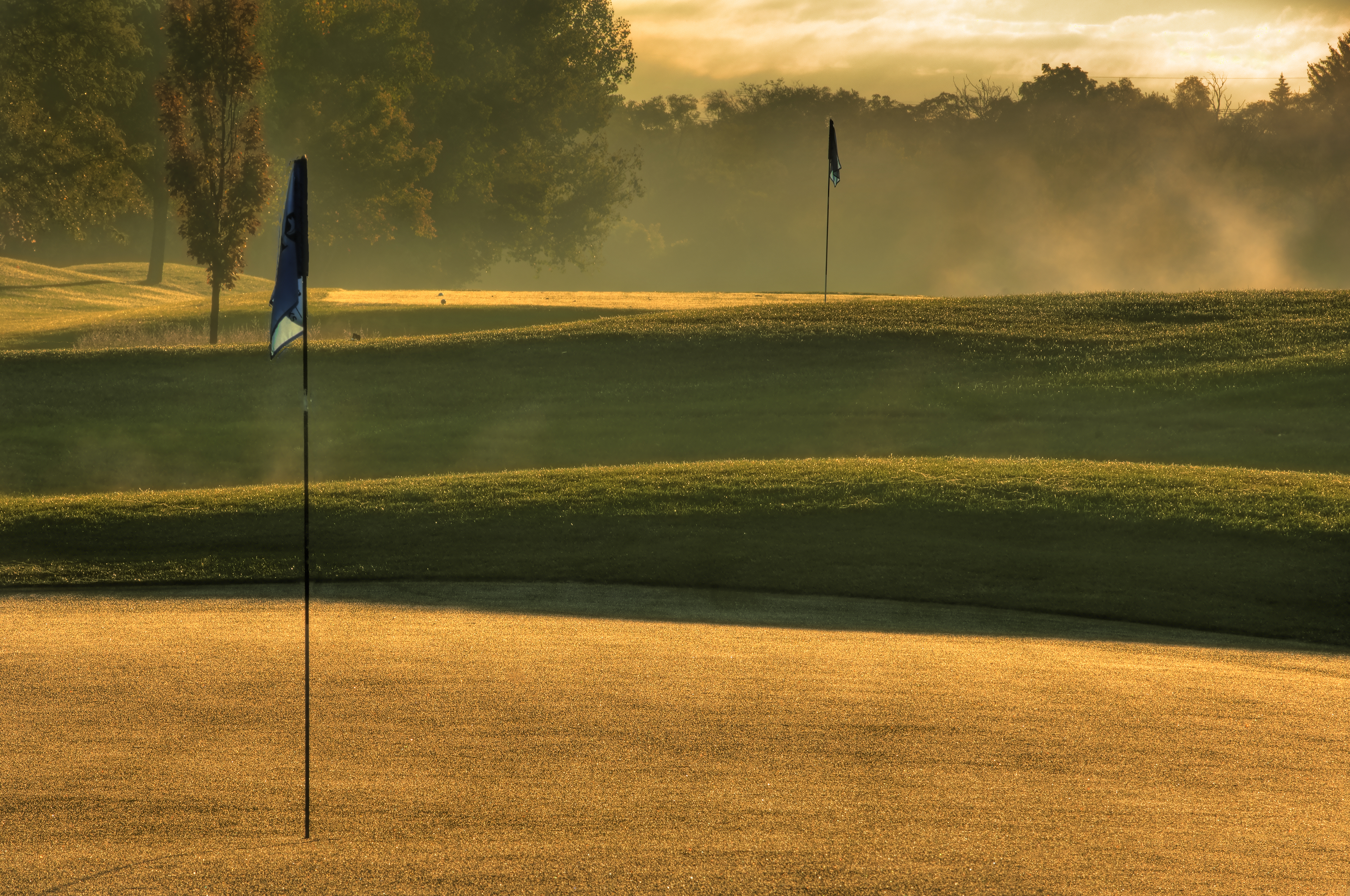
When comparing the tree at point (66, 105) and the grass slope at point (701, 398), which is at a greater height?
the tree at point (66, 105)

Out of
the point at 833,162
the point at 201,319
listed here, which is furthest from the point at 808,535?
the point at 201,319

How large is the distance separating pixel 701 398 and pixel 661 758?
17.5 meters

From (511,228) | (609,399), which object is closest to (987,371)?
(609,399)

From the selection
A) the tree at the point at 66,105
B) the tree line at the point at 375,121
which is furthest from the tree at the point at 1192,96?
the tree at the point at 66,105

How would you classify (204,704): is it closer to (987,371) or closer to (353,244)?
(987,371)

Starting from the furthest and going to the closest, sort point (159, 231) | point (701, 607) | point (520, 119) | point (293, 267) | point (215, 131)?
point (520, 119) → point (159, 231) → point (215, 131) → point (701, 607) → point (293, 267)

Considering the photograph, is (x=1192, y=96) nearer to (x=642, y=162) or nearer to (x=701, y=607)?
(x=642, y=162)

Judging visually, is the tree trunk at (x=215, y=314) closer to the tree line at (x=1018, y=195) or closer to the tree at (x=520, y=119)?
the tree at (x=520, y=119)

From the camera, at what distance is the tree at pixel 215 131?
29672 millimetres

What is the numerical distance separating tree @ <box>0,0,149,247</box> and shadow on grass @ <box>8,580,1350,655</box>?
4908 cm

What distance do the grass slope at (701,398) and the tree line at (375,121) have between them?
74.3 ft

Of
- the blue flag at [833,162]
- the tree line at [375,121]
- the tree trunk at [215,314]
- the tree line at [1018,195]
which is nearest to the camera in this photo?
the tree trunk at [215,314]

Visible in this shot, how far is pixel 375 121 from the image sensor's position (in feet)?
214

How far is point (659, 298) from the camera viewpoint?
42375mm
